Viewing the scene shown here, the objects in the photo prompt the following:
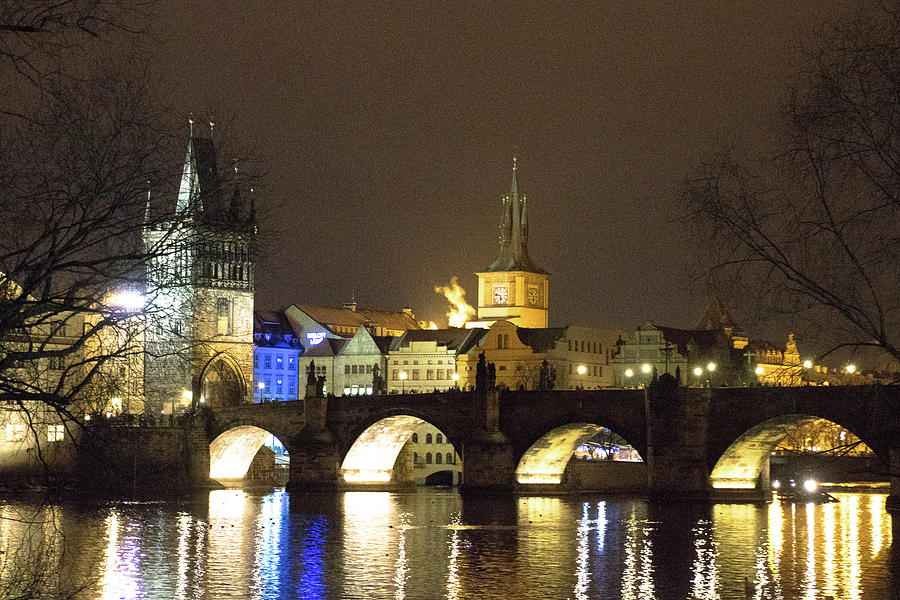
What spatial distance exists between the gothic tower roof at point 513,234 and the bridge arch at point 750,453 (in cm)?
9263

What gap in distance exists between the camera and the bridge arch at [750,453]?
71812 millimetres

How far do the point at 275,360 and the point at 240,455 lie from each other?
53579mm

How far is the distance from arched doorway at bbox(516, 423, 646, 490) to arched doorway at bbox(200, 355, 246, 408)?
34326mm

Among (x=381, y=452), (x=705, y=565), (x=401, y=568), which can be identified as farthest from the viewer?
(x=381, y=452)

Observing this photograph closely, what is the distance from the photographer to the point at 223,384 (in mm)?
117062

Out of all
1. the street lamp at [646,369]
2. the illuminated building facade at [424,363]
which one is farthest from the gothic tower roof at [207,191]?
the illuminated building facade at [424,363]

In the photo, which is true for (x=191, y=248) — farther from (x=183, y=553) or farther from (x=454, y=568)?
(x=183, y=553)

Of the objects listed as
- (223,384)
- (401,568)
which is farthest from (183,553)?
(223,384)

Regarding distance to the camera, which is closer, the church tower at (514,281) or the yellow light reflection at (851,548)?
the yellow light reflection at (851,548)

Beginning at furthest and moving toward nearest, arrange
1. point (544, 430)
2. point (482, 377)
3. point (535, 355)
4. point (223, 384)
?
1. point (535, 355)
2. point (223, 384)
3. point (482, 377)
4. point (544, 430)

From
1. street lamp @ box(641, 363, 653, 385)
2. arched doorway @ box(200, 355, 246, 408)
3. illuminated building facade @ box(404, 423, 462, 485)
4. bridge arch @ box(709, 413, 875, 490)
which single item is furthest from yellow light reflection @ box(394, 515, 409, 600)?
street lamp @ box(641, 363, 653, 385)

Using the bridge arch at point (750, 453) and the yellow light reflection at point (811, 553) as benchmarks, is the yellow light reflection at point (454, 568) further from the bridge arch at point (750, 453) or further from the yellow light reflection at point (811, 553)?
the bridge arch at point (750, 453)

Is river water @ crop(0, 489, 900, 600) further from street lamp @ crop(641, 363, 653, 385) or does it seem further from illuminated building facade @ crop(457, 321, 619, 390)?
illuminated building facade @ crop(457, 321, 619, 390)

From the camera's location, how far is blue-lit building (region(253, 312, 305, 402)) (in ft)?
507
